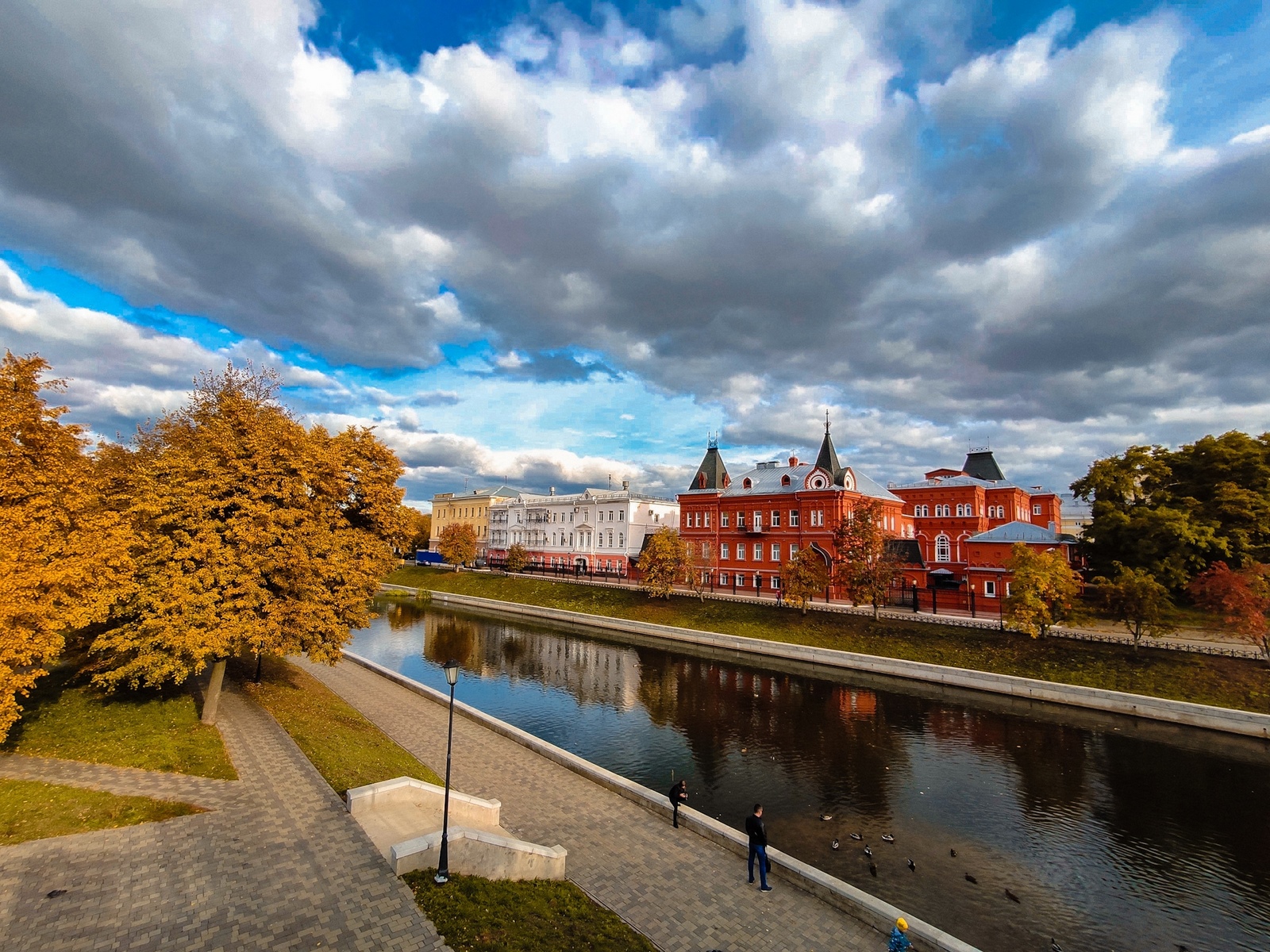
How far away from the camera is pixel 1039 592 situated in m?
35.2

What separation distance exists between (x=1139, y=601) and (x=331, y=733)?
1639 inches

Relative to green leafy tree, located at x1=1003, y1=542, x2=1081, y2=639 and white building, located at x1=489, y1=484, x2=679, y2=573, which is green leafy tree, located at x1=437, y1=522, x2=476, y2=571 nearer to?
white building, located at x1=489, y1=484, x2=679, y2=573

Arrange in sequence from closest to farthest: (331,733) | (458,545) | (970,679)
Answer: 1. (331,733)
2. (970,679)
3. (458,545)

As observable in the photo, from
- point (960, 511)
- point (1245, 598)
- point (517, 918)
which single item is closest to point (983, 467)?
point (960, 511)

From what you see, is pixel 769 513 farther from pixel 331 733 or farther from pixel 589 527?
pixel 331 733

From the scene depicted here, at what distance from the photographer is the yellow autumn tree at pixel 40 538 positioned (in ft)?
42.4

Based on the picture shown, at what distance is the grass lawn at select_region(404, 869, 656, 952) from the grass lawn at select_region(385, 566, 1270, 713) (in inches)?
1253

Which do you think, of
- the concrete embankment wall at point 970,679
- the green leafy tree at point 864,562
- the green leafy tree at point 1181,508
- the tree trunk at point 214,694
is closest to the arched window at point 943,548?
the green leafy tree at point 1181,508

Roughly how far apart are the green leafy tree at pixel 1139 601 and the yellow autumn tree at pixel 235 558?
4061 cm

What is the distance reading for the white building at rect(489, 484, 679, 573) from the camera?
78.3 m

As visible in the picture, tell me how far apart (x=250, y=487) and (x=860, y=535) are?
40003 mm

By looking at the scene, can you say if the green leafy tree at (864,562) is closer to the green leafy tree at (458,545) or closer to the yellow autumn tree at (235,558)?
the yellow autumn tree at (235,558)

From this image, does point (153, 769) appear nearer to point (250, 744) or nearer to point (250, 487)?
point (250, 744)

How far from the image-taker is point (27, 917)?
31.3 ft
